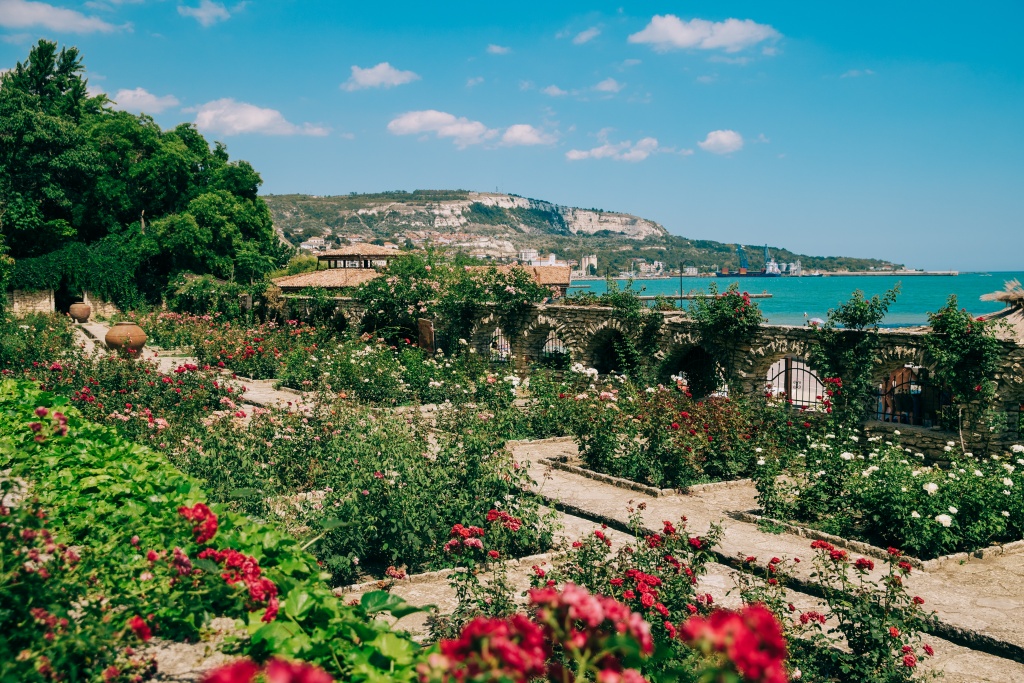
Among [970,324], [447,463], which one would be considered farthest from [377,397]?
[970,324]

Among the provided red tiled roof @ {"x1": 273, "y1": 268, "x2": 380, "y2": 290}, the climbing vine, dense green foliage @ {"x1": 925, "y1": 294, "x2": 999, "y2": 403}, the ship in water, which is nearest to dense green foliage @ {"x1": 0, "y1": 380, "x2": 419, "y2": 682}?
dense green foliage @ {"x1": 925, "y1": 294, "x2": 999, "y2": 403}

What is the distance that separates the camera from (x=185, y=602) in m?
3.06

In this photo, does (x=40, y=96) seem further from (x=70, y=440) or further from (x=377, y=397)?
(x=70, y=440)

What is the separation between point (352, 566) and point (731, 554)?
126 inches

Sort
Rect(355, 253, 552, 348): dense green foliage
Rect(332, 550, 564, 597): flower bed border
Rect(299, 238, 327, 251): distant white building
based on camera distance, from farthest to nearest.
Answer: Rect(299, 238, 327, 251): distant white building < Rect(355, 253, 552, 348): dense green foliage < Rect(332, 550, 564, 597): flower bed border

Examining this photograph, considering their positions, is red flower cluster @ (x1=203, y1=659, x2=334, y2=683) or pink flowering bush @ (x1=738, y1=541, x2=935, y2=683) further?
pink flowering bush @ (x1=738, y1=541, x2=935, y2=683)

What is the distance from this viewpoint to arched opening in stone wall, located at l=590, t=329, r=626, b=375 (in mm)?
15883

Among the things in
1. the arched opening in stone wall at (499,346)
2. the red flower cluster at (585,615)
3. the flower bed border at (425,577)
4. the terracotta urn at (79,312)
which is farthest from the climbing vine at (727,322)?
the terracotta urn at (79,312)

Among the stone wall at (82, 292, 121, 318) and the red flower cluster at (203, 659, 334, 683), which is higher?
the red flower cluster at (203, 659, 334, 683)

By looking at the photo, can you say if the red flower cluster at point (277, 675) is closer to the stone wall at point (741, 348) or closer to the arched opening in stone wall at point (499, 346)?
the stone wall at point (741, 348)

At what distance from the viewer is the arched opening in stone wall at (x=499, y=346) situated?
58.3 ft

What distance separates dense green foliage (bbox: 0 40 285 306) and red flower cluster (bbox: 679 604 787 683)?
3504 centimetres

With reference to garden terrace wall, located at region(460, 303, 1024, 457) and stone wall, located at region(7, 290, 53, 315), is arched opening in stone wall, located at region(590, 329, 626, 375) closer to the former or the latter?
garden terrace wall, located at region(460, 303, 1024, 457)

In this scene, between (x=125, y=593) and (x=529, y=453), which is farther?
(x=529, y=453)
